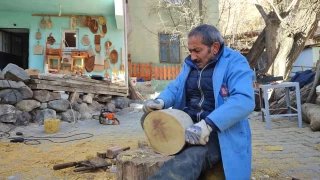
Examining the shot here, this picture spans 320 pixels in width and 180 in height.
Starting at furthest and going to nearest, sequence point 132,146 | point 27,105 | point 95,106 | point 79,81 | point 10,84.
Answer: point 95,106
point 79,81
point 27,105
point 10,84
point 132,146

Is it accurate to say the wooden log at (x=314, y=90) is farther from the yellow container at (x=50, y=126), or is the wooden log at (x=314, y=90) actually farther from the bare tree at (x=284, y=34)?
the yellow container at (x=50, y=126)

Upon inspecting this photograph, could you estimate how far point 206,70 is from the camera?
2.16m

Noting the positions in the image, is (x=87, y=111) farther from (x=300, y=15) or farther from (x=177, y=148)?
(x=300, y=15)

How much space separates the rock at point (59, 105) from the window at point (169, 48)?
8733 millimetres

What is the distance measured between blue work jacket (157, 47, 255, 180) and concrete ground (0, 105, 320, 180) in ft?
3.38

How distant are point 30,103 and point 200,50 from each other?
559 cm

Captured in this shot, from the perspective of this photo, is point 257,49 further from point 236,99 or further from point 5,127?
point 236,99

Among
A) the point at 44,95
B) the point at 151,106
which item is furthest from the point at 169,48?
the point at 151,106

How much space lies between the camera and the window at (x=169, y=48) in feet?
50.8

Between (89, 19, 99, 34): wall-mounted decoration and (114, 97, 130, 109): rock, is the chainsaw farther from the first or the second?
(89, 19, 99, 34): wall-mounted decoration

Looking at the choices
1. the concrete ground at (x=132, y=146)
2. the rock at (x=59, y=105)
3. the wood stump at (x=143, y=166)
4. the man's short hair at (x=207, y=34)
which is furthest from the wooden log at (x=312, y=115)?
the rock at (x=59, y=105)

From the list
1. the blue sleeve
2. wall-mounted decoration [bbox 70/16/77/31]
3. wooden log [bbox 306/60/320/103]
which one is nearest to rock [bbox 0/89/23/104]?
wall-mounted decoration [bbox 70/16/77/31]

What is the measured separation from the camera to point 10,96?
239 inches

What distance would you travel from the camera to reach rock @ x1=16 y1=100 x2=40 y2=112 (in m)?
6.40
